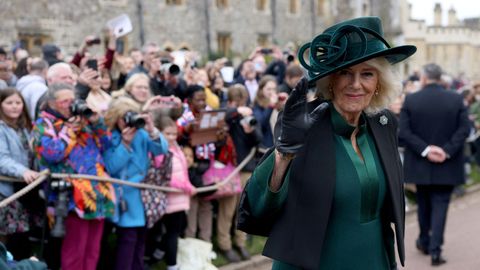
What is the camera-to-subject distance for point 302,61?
2523 millimetres

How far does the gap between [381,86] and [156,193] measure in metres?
2.95

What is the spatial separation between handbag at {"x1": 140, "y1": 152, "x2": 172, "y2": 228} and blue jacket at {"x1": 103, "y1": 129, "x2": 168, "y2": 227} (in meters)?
0.05

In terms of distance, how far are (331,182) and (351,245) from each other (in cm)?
33

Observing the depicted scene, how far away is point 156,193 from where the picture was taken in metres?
5.18

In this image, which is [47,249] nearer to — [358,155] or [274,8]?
[358,155]

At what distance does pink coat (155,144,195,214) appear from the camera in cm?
540

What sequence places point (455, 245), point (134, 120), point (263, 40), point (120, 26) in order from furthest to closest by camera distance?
1. point (263, 40)
2. point (120, 26)
3. point (455, 245)
4. point (134, 120)

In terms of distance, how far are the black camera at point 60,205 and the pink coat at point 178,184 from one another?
3.59 ft

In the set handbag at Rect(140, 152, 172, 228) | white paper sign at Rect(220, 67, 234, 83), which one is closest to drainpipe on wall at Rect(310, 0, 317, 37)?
white paper sign at Rect(220, 67, 234, 83)

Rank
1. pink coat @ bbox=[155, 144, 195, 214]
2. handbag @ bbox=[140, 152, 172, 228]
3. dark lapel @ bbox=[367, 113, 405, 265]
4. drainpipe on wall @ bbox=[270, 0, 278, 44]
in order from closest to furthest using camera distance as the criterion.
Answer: dark lapel @ bbox=[367, 113, 405, 265]
handbag @ bbox=[140, 152, 172, 228]
pink coat @ bbox=[155, 144, 195, 214]
drainpipe on wall @ bbox=[270, 0, 278, 44]

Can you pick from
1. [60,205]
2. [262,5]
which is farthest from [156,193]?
[262,5]

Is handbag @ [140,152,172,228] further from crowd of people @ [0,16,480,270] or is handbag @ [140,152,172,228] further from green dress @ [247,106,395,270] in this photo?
green dress @ [247,106,395,270]

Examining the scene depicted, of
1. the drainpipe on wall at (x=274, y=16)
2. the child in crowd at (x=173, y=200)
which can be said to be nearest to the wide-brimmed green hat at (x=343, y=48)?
the child in crowd at (x=173, y=200)

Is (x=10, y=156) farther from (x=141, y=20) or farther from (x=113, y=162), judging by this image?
(x=141, y=20)
